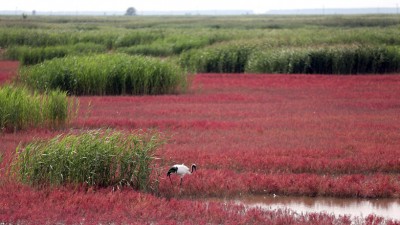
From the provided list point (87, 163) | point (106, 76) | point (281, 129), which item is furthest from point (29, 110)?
point (106, 76)

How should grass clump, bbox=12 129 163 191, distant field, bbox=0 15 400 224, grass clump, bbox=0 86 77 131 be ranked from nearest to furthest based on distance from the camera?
distant field, bbox=0 15 400 224 < grass clump, bbox=12 129 163 191 < grass clump, bbox=0 86 77 131

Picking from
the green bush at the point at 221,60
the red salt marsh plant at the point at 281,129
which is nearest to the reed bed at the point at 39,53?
the green bush at the point at 221,60

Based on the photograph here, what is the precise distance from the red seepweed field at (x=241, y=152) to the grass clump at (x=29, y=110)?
1.86ft

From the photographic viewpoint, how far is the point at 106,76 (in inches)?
948

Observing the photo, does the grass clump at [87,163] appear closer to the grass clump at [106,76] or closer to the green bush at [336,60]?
the grass clump at [106,76]

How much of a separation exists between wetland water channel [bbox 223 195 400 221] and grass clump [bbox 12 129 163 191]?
1655 mm

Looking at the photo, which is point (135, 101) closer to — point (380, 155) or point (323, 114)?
point (323, 114)

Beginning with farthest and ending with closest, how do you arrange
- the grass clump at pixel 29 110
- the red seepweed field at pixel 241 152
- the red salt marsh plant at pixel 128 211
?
the grass clump at pixel 29 110 < the red seepweed field at pixel 241 152 < the red salt marsh plant at pixel 128 211

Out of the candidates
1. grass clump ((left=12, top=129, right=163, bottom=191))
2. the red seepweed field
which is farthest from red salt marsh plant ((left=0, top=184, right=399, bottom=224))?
grass clump ((left=12, top=129, right=163, bottom=191))

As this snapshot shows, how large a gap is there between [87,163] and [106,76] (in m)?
14.0

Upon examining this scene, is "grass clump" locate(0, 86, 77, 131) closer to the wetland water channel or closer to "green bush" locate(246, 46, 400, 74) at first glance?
the wetland water channel

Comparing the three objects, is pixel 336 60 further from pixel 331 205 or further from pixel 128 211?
pixel 128 211

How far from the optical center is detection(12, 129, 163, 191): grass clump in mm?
10250

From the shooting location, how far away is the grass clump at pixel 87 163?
10.2 metres
